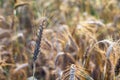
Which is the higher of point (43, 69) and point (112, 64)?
point (112, 64)

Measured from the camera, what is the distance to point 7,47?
2613mm

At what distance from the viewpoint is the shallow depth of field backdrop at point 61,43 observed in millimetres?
1801

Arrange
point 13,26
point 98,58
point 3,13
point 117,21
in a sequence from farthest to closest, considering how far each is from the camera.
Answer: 1. point 3,13
2. point 117,21
3. point 13,26
4. point 98,58

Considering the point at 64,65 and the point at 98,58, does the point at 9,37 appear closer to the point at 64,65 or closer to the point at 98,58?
the point at 64,65

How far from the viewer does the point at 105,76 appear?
182cm

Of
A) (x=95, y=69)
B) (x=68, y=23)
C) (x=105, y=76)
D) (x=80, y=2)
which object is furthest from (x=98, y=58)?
(x=80, y=2)

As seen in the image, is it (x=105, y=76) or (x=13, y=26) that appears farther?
(x=13, y=26)

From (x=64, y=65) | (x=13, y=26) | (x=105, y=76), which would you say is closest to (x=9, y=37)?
(x=13, y=26)

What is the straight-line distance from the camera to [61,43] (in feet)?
7.65

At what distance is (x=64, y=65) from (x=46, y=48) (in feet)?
0.58

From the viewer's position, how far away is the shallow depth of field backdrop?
1.80 m

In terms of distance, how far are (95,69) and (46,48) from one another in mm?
442

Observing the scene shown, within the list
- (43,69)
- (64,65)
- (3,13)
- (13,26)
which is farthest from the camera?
(3,13)

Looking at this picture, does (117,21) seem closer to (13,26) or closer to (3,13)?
(13,26)
